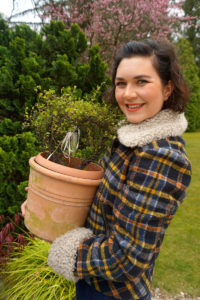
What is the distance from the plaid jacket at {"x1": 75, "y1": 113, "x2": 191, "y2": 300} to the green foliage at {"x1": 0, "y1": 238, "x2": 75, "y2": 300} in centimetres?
109

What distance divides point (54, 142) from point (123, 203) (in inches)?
22.4

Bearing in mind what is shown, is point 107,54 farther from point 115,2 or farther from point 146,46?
point 146,46

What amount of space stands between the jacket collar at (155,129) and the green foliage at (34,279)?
1.37 m

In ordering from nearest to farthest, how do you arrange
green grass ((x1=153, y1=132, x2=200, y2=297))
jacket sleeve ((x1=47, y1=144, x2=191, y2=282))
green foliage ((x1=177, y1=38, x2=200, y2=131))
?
jacket sleeve ((x1=47, y1=144, x2=191, y2=282)), green grass ((x1=153, y1=132, x2=200, y2=297)), green foliage ((x1=177, y1=38, x2=200, y2=131))

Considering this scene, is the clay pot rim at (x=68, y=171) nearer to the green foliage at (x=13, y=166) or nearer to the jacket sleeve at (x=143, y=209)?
the jacket sleeve at (x=143, y=209)

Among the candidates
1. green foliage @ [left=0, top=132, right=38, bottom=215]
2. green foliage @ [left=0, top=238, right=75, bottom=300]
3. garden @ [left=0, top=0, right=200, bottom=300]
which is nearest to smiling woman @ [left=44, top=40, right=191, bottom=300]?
garden @ [left=0, top=0, right=200, bottom=300]

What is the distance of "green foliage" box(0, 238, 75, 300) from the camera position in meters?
1.91

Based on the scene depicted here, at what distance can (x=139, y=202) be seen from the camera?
2.86 ft

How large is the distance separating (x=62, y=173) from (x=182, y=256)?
250cm

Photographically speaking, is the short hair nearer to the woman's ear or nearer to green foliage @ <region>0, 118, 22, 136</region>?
the woman's ear

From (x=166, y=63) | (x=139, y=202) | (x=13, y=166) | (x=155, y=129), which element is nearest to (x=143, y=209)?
(x=139, y=202)

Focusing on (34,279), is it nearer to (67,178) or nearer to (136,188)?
(67,178)

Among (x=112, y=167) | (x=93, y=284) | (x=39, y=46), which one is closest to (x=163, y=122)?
(x=112, y=167)

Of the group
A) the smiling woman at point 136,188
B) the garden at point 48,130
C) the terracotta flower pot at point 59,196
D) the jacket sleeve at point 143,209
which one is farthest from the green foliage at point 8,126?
the jacket sleeve at point 143,209
